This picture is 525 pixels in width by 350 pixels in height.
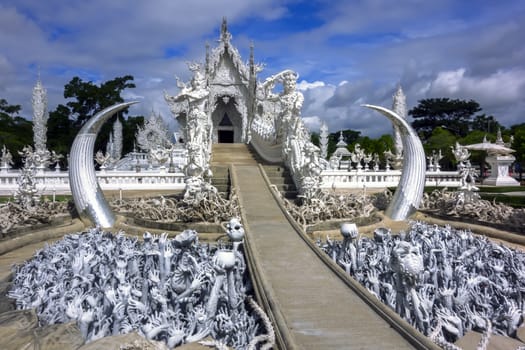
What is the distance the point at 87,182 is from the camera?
8.52 meters

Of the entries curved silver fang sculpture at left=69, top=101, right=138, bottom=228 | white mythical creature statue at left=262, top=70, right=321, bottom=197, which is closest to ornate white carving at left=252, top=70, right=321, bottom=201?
white mythical creature statue at left=262, top=70, right=321, bottom=197

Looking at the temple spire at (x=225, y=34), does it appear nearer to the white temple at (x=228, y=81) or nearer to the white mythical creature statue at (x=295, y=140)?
the white temple at (x=228, y=81)

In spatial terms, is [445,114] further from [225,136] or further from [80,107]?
[80,107]

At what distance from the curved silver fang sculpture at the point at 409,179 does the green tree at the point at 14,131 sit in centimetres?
3086

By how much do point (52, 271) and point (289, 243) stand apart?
325 cm

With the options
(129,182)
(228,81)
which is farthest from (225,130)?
(129,182)

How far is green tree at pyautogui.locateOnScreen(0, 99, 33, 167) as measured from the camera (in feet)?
101

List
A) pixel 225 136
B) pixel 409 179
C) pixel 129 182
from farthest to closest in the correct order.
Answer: pixel 225 136 < pixel 129 182 < pixel 409 179

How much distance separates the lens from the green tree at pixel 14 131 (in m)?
30.9

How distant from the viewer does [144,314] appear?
4203 millimetres

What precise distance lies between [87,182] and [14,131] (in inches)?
1326

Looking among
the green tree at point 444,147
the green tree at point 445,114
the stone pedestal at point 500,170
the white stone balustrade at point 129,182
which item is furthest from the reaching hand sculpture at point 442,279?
the green tree at point 445,114

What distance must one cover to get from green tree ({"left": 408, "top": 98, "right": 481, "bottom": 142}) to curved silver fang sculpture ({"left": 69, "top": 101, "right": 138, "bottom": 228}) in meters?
47.1

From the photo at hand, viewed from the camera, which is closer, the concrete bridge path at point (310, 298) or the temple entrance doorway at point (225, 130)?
the concrete bridge path at point (310, 298)
